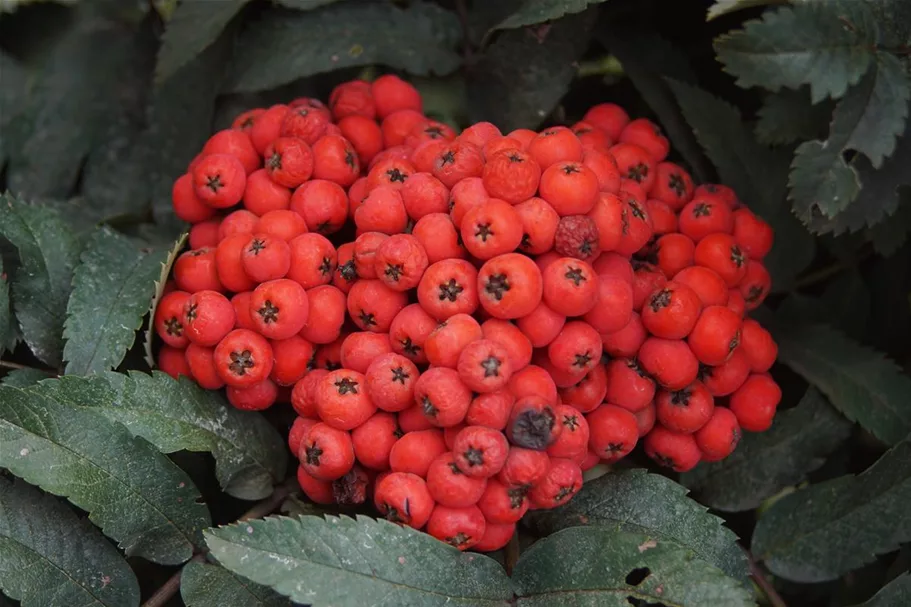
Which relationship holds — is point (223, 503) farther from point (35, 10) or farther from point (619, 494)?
point (35, 10)

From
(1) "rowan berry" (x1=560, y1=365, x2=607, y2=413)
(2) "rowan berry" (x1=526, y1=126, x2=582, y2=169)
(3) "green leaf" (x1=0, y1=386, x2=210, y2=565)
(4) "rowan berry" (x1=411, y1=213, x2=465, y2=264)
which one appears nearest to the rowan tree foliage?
(3) "green leaf" (x1=0, y1=386, x2=210, y2=565)

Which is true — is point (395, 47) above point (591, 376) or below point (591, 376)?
above

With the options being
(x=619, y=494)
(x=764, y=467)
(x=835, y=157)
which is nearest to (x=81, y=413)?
(x=619, y=494)

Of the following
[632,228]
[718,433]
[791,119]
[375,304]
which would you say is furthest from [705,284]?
[375,304]

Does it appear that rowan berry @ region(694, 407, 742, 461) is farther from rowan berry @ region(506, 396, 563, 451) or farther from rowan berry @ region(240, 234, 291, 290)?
rowan berry @ region(240, 234, 291, 290)

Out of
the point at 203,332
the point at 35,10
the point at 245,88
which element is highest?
the point at 35,10

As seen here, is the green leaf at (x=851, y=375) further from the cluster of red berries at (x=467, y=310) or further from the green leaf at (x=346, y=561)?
the green leaf at (x=346, y=561)

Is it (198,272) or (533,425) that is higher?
(198,272)

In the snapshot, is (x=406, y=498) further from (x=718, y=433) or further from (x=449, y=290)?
(x=718, y=433)
